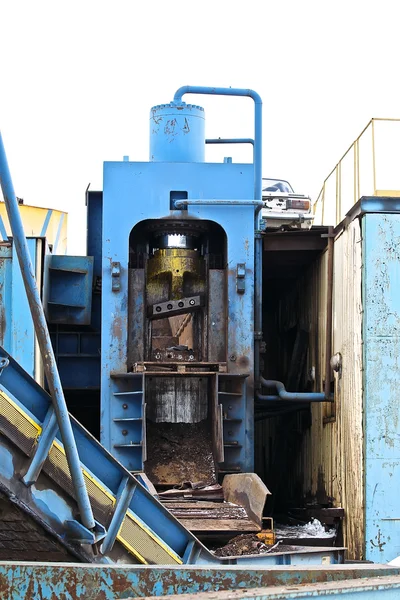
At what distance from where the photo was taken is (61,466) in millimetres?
7141

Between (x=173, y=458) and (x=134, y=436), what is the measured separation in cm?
71

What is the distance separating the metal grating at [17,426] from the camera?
689 cm

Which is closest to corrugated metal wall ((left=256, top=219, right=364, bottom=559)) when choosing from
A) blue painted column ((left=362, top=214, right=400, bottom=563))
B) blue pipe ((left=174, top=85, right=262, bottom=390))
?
blue painted column ((left=362, top=214, right=400, bottom=563))

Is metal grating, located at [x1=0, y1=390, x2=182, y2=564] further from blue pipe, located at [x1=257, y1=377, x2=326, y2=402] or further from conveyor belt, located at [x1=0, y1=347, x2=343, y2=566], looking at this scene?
blue pipe, located at [x1=257, y1=377, x2=326, y2=402]

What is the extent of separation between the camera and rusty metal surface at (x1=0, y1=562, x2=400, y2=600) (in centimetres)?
519

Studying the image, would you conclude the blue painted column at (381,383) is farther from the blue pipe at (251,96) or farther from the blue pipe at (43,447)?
the blue pipe at (43,447)

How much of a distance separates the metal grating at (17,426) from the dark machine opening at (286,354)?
801 cm

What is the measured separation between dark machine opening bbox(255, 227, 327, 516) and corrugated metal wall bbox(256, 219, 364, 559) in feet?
0.11

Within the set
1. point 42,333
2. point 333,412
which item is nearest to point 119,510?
point 42,333

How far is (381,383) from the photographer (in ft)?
38.2

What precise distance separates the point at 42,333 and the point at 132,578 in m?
1.72

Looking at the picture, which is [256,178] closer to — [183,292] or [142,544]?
[183,292]

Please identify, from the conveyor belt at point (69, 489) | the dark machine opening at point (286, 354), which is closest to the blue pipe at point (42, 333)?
the conveyor belt at point (69, 489)

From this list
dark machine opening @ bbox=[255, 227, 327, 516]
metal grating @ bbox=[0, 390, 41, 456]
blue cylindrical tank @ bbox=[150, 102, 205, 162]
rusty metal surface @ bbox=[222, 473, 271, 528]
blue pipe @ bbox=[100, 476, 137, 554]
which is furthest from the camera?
dark machine opening @ bbox=[255, 227, 327, 516]
